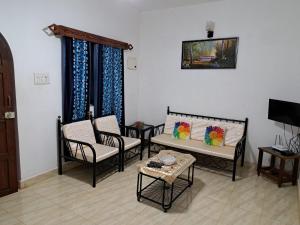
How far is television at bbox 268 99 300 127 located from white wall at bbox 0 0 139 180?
2892mm

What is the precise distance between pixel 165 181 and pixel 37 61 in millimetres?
2091

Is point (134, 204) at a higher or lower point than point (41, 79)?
lower

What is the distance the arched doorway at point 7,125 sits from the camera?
2400 mm

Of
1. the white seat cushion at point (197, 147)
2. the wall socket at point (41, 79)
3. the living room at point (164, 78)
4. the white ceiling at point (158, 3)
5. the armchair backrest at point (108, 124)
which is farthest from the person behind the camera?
the white ceiling at point (158, 3)

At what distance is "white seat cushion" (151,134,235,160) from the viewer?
3.17 meters

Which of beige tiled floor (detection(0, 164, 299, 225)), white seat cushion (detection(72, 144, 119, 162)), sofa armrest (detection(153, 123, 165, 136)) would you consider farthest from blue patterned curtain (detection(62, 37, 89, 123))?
sofa armrest (detection(153, 123, 165, 136))

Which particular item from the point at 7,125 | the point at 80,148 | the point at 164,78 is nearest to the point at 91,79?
the point at 80,148

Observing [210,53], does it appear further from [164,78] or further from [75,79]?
[75,79]

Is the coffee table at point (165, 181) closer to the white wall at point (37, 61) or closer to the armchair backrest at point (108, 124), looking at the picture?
the armchair backrest at point (108, 124)

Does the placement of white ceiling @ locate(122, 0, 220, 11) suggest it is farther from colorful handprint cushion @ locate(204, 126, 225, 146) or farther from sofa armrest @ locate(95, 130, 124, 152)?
sofa armrest @ locate(95, 130, 124, 152)

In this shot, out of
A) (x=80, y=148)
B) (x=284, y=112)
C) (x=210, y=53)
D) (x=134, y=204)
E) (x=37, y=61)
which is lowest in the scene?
(x=134, y=204)

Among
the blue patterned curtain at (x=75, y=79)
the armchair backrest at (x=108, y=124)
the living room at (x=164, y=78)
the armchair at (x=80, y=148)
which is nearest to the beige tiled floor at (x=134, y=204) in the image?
the living room at (x=164, y=78)

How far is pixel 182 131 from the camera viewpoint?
382 centimetres

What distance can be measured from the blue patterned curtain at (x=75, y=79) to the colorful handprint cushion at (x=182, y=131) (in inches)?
60.5
